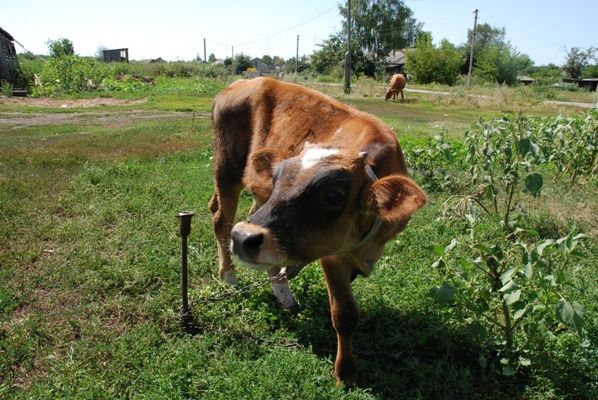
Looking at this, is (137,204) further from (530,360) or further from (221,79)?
(221,79)

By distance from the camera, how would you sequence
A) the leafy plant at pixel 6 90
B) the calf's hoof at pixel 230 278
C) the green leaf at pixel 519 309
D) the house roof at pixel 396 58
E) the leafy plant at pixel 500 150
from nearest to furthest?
the green leaf at pixel 519 309 < the calf's hoof at pixel 230 278 < the leafy plant at pixel 500 150 < the leafy plant at pixel 6 90 < the house roof at pixel 396 58

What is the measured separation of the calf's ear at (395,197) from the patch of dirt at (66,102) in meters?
21.9

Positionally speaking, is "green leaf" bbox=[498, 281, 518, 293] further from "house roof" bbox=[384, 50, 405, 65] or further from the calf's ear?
"house roof" bbox=[384, 50, 405, 65]

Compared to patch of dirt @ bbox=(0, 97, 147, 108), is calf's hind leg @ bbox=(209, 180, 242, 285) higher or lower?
lower

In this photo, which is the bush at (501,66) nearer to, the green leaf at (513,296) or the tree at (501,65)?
the tree at (501,65)

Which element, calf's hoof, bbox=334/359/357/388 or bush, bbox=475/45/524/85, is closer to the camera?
calf's hoof, bbox=334/359/357/388

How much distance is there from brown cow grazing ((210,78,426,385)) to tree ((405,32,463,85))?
50.7 m

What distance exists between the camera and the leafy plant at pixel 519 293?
2777 millimetres

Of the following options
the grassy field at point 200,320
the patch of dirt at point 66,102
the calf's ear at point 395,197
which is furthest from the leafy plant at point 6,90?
the calf's ear at point 395,197

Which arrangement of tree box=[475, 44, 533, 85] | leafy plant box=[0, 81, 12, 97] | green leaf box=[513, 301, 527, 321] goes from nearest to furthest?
green leaf box=[513, 301, 527, 321] → leafy plant box=[0, 81, 12, 97] → tree box=[475, 44, 533, 85]

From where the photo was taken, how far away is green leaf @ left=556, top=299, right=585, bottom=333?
2.57m

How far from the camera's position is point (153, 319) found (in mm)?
4023

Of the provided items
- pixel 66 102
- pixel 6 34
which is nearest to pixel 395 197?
pixel 66 102

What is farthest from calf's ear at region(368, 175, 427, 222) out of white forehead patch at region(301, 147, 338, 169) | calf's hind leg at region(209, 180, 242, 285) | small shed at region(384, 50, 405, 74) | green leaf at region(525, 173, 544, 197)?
small shed at region(384, 50, 405, 74)
